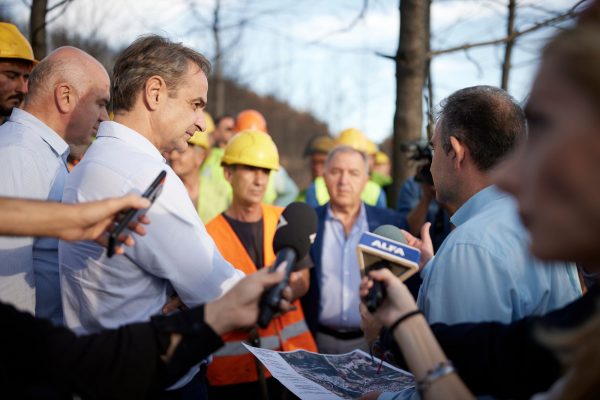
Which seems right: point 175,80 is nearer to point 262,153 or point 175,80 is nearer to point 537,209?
point 537,209

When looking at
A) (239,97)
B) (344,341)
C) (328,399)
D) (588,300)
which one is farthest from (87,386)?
(239,97)

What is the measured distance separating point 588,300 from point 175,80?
2.00 meters

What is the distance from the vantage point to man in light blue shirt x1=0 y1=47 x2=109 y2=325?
287 centimetres

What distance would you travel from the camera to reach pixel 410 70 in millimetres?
5488

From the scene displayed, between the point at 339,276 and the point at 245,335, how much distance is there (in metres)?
1.33

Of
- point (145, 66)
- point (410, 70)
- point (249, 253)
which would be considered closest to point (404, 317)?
point (145, 66)

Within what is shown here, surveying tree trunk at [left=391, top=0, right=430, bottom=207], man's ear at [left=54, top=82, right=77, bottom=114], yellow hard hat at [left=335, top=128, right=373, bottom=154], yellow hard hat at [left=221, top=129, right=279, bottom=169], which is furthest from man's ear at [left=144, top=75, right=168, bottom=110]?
yellow hard hat at [left=335, top=128, right=373, bottom=154]

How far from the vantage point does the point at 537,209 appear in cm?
138

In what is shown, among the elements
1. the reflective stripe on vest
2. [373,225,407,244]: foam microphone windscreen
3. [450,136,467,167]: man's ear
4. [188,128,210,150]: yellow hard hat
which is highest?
[188,128,210,150]: yellow hard hat

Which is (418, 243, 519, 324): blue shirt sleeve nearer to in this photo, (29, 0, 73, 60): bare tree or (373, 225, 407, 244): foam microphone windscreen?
(373, 225, 407, 244): foam microphone windscreen

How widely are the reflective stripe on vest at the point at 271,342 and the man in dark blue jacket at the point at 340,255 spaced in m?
0.40

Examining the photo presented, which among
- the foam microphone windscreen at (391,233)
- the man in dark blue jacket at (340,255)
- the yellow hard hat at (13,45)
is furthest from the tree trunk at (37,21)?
the foam microphone windscreen at (391,233)

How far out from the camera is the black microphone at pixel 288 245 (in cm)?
182

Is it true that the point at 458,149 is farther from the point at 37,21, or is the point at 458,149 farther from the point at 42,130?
the point at 37,21
